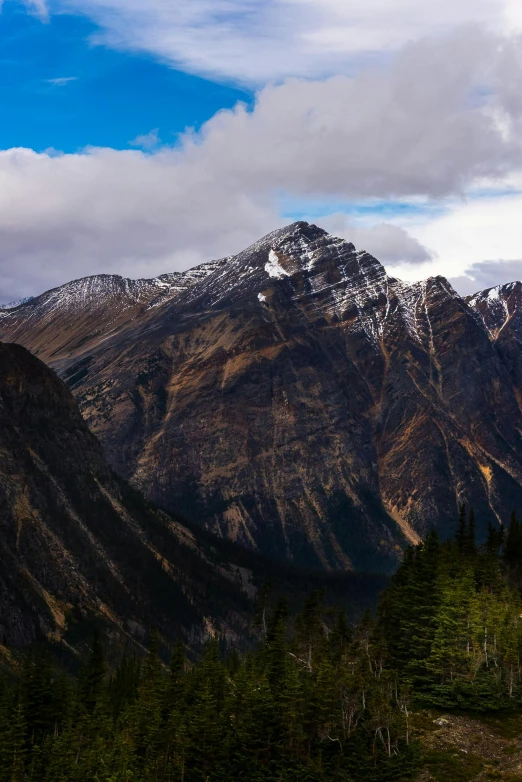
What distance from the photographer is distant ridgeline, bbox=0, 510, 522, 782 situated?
330 feet

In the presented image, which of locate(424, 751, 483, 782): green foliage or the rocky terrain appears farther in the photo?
the rocky terrain

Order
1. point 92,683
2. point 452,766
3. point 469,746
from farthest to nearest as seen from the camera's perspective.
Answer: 1. point 92,683
2. point 469,746
3. point 452,766

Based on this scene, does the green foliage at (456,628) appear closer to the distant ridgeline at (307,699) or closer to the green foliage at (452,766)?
the distant ridgeline at (307,699)

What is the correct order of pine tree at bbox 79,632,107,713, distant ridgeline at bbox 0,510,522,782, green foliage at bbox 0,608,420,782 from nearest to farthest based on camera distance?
green foliage at bbox 0,608,420,782
distant ridgeline at bbox 0,510,522,782
pine tree at bbox 79,632,107,713

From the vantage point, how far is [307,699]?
104m

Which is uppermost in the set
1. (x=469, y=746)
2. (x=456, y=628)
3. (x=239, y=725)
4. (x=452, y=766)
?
(x=456, y=628)

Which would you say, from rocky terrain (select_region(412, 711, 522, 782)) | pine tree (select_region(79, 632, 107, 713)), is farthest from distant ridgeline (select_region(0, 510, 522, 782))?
rocky terrain (select_region(412, 711, 522, 782))

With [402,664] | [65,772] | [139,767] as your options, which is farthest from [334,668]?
[65,772]

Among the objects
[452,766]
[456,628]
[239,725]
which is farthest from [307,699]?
[456,628]

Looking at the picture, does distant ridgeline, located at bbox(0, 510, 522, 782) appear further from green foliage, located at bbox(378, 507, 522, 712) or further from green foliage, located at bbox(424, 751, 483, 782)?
green foliage, located at bbox(424, 751, 483, 782)

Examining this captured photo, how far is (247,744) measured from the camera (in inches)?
4048

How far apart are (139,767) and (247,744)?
13.1 meters

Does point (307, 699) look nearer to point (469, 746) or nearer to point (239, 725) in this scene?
point (239, 725)

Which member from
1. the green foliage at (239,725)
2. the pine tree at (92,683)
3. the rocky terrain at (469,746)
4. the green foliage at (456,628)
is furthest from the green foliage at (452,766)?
the pine tree at (92,683)
